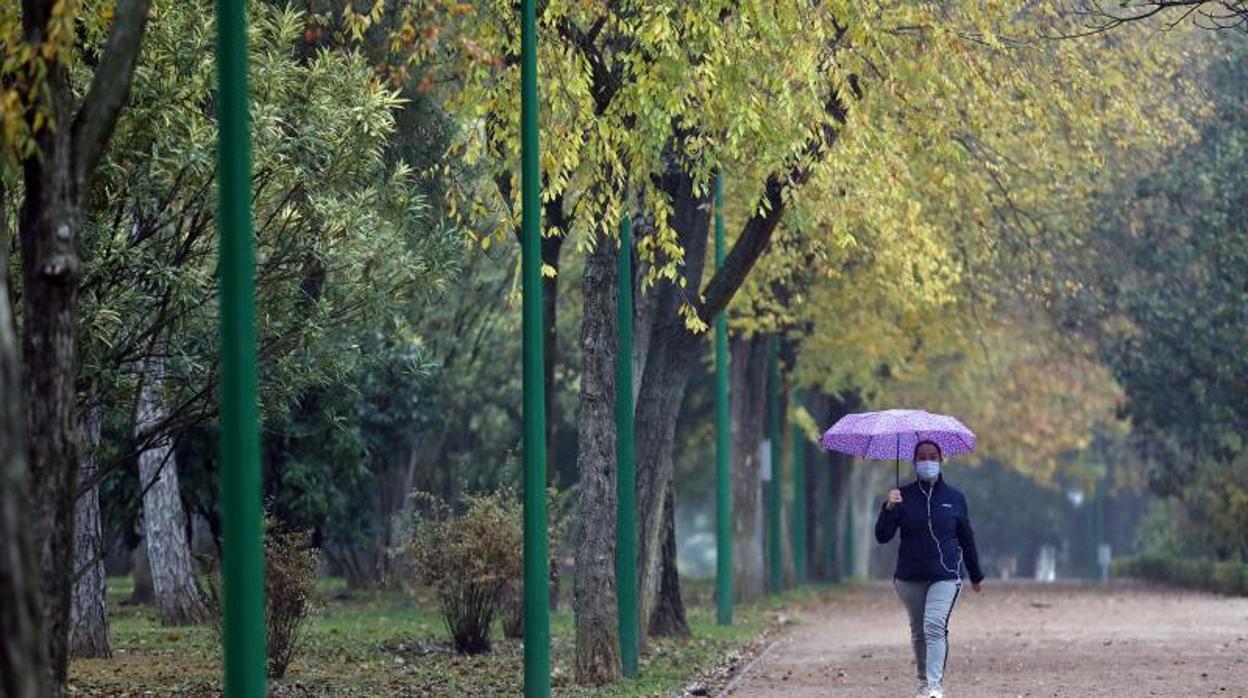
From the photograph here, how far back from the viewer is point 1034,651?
24344 millimetres

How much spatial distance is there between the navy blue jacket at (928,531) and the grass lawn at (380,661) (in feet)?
10.1

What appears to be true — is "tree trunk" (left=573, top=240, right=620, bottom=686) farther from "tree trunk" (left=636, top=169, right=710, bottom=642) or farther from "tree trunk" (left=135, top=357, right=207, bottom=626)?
"tree trunk" (left=135, top=357, right=207, bottom=626)

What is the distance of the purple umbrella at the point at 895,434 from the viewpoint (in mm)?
16484

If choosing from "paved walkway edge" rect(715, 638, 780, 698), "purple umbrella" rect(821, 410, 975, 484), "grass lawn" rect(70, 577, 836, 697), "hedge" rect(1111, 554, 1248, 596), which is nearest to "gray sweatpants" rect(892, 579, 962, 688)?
"purple umbrella" rect(821, 410, 975, 484)

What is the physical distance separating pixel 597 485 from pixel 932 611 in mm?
4337

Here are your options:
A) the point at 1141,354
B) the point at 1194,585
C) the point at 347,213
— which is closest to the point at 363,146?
the point at 347,213

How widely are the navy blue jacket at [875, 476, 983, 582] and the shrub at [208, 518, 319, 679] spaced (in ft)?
17.1

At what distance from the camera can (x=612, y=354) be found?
64.0ft

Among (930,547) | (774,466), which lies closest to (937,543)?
(930,547)

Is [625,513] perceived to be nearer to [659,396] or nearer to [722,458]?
[659,396]

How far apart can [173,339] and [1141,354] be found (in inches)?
1101

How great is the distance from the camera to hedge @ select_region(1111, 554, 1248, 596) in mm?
40219

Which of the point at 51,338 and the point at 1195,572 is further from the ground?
the point at 51,338

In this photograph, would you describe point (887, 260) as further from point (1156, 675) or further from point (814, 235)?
point (1156, 675)
